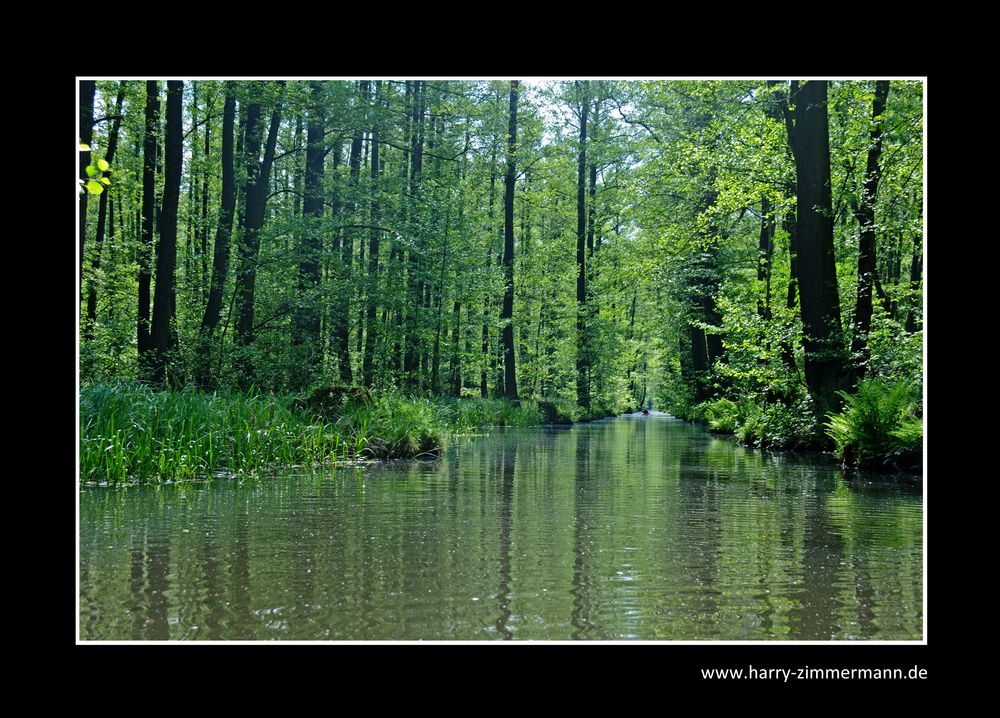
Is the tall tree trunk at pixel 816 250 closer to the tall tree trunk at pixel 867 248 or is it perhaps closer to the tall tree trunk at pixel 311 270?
the tall tree trunk at pixel 867 248

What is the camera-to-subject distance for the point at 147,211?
17391mm

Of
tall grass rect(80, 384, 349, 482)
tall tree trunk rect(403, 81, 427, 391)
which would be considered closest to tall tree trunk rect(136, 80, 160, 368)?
tall grass rect(80, 384, 349, 482)

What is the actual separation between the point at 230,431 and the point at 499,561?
6434mm

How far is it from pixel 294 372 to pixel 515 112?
1466cm

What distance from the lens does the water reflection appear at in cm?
339

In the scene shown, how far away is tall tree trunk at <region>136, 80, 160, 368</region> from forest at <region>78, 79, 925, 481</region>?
105 millimetres

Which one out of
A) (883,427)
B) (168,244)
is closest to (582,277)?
(168,244)

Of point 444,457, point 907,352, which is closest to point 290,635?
point 444,457

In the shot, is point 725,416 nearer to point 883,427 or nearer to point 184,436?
point 883,427

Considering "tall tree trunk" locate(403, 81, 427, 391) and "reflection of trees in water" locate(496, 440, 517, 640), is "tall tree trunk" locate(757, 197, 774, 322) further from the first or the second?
"reflection of trees in water" locate(496, 440, 517, 640)

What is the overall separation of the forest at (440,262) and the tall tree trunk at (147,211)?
0.11m

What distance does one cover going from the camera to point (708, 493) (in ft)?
26.0
